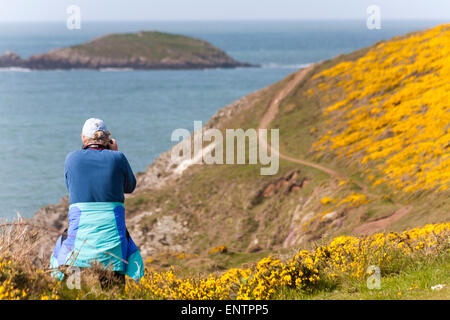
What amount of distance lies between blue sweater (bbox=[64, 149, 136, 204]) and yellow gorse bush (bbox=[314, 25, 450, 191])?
82.2 ft

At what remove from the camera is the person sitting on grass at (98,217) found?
24.4 ft

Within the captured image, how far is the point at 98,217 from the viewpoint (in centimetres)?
745

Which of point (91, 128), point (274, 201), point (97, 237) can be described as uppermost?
point (91, 128)

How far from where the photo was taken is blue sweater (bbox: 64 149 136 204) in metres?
7.48

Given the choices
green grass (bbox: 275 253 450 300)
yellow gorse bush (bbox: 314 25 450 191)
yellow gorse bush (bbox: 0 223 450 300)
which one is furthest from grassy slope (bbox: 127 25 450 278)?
green grass (bbox: 275 253 450 300)

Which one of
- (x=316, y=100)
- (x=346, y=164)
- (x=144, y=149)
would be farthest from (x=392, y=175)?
(x=144, y=149)

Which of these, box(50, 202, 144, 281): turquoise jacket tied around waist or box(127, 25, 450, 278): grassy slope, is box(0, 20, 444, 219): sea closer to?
box(127, 25, 450, 278): grassy slope

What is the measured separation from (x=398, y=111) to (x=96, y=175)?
1559 inches

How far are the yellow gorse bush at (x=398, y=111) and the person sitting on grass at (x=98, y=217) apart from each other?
25.0m

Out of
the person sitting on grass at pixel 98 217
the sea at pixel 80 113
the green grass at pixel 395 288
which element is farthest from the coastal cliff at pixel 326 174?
the sea at pixel 80 113

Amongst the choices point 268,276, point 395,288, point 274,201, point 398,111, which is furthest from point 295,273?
point 398,111

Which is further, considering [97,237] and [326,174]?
[326,174]

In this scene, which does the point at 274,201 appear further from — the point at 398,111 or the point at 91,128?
the point at 91,128
